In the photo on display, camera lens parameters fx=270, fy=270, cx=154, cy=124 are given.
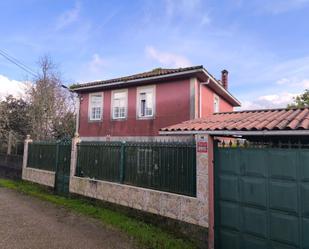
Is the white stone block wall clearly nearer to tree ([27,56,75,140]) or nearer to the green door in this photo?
the green door

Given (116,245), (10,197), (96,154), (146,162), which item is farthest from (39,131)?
(116,245)

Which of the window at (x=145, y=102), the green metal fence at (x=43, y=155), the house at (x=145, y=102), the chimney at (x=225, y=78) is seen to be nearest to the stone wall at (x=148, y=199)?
the green metal fence at (x=43, y=155)

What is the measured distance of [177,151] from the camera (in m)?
6.77

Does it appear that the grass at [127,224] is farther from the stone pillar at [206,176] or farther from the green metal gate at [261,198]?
the green metal gate at [261,198]

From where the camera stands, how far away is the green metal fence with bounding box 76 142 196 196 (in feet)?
21.4

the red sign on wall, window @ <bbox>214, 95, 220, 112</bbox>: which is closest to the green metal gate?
the red sign on wall

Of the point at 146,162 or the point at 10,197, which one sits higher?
the point at 146,162

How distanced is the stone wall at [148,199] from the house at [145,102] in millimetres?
4771

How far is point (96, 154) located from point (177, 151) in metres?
3.72

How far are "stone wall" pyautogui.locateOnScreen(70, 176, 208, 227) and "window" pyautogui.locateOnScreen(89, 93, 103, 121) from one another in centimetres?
639

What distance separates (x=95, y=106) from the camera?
52.0 feet

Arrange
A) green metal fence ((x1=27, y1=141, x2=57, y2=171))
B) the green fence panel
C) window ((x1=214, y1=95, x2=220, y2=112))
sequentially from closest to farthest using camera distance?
the green fence panel
green metal fence ((x1=27, y1=141, x2=57, y2=171))
window ((x1=214, y1=95, x2=220, y2=112))

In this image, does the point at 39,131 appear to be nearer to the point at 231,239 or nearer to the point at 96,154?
the point at 96,154

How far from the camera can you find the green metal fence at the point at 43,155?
11743mm
